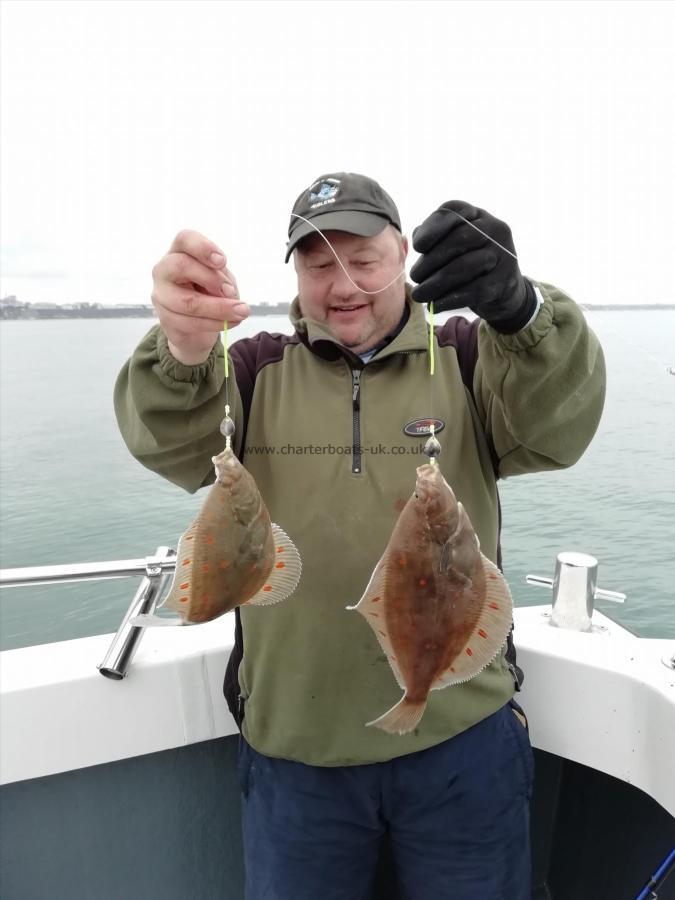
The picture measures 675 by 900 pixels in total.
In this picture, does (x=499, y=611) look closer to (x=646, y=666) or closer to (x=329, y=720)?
(x=329, y=720)

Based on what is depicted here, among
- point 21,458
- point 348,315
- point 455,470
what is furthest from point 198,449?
point 21,458

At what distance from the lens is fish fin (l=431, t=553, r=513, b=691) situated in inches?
77.5

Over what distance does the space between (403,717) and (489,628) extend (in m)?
0.39

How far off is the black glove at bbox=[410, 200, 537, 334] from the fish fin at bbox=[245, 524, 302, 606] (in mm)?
859

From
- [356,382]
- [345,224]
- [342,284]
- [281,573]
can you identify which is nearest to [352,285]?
[342,284]

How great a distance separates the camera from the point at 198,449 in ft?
7.69

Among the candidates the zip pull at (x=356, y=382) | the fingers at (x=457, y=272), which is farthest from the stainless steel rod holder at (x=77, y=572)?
the fingers at (x=457, y=272)

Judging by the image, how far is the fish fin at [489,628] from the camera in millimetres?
1969

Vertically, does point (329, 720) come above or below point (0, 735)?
above

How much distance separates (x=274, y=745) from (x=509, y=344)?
1604mm

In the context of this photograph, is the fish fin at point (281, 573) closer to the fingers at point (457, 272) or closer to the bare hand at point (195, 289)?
the bare hand at point (195, 289)

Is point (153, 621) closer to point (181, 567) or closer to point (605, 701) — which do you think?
point (181, 567)

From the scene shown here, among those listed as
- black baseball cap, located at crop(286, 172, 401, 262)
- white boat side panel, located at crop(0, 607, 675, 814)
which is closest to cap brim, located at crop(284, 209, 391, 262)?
black baseball cap, located at crop(286, 172, 401, 262)

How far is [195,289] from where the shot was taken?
6.33ft
